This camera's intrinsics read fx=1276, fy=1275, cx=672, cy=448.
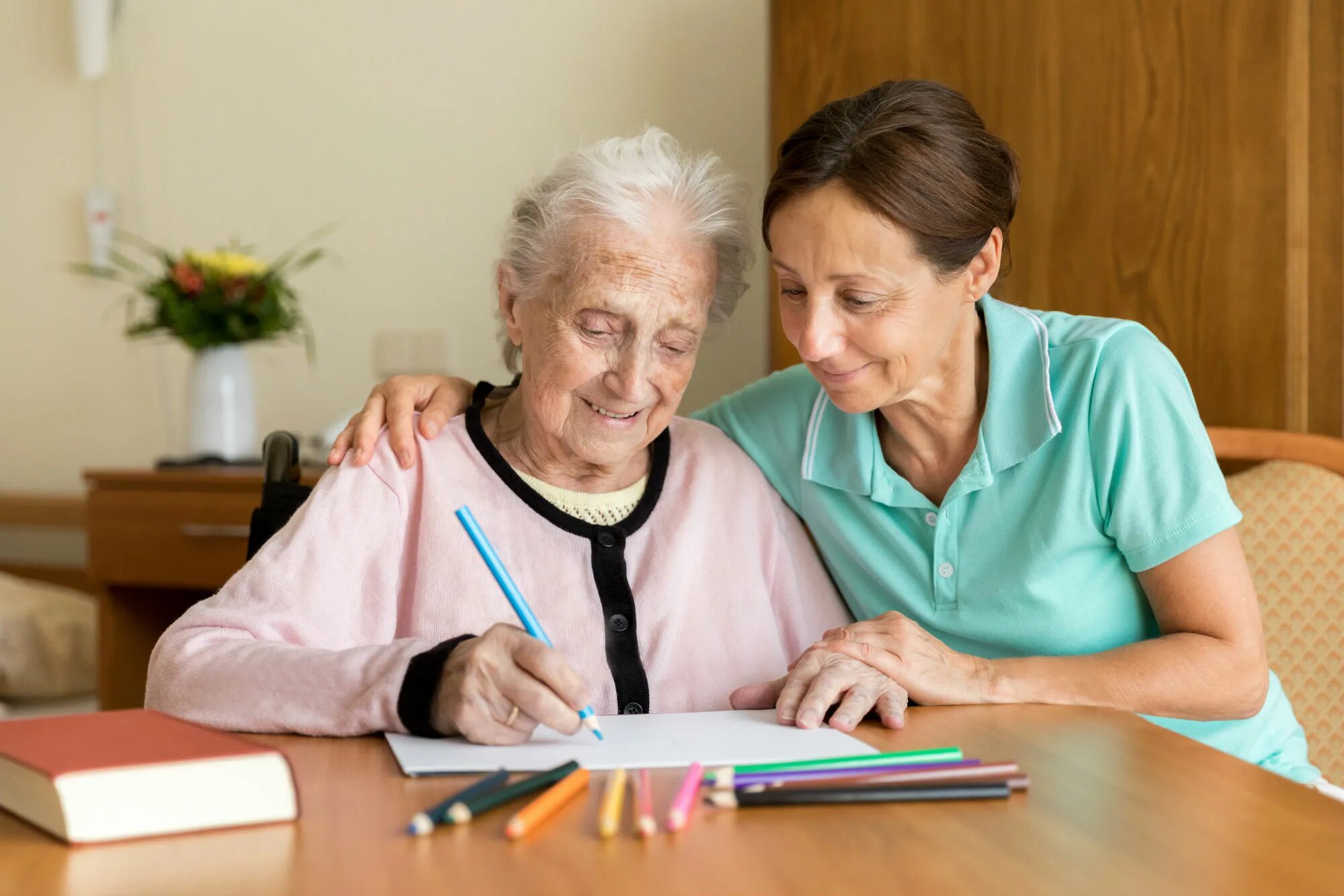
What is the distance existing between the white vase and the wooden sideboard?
16 centimetres

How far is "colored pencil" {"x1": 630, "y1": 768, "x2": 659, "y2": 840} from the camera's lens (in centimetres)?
76

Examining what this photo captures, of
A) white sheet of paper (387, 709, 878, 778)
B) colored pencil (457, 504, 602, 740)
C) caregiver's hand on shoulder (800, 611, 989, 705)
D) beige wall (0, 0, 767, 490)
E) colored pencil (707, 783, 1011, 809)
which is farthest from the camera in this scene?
beige wall (0, 0, 767, 490)

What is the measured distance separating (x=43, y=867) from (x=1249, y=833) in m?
0.71

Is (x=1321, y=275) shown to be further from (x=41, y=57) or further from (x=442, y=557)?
(x=41, y=57)

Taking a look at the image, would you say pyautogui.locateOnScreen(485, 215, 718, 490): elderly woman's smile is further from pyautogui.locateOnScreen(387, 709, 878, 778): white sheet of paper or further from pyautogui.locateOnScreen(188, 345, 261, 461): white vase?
pyautogui.locateOnScreen(188, 345, 261, 461): white vase

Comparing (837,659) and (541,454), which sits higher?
(541,454)

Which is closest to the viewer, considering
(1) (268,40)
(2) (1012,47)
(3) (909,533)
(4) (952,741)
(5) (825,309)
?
(4) (952,741)

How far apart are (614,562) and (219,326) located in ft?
5.83

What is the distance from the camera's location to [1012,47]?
2092 mm

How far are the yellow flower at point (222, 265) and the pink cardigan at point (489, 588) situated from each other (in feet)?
5.11

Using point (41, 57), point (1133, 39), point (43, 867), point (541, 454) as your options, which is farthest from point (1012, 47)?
point (41, 57)

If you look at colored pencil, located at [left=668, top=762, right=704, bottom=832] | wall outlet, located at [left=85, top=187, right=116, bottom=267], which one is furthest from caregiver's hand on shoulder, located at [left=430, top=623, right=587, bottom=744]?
wall outlet, located at [left=85, top=187, right=116, bottom=267]

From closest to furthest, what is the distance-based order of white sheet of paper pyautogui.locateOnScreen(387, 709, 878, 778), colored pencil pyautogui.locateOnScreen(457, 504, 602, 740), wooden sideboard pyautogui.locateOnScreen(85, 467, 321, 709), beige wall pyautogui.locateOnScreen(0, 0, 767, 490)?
1. white sheet of paper pyautogui.locateOnScreen(387, 709, 878, 778)
2. colored pencil pyautogui.locateOnScreen(457, 504, 602, 740)
3. wooden sideboard pyautogui.locateOnScreen(85, 467, 321, 709)
4. beige wall pyautogui.locateOnScreen(0, 0, 767, 490)

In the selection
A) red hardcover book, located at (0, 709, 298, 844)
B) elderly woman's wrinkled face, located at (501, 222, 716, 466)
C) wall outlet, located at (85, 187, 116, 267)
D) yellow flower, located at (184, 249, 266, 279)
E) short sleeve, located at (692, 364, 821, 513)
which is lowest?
red hardcover book, located at (0, 709, 298, 844)
